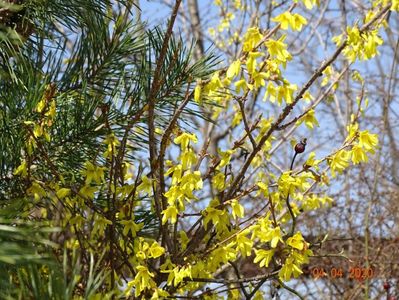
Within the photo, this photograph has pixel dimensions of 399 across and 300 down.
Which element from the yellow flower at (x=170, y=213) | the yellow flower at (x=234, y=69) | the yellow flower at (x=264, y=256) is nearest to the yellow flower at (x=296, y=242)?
the yellow flower at (x=264, y=256)

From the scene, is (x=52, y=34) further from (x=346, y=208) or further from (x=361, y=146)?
(x=346, y=208)

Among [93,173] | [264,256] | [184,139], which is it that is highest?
[184,139]

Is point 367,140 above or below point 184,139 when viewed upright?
above

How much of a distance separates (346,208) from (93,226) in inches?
129

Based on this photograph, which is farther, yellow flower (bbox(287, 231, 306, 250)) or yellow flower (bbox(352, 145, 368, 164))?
yellow flower (bbox(352, 145, 368, 164))

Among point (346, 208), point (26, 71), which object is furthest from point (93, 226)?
point (346, 208)

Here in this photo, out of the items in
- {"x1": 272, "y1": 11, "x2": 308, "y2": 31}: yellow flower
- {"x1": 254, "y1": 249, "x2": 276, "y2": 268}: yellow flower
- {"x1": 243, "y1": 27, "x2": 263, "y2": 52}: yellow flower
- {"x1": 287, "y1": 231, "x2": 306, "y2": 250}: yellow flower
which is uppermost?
{"x1": 272, "y1": 11, "x2": 308, "y2": 31}: yellow flower

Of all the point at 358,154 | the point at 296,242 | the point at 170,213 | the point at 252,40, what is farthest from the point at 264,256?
the point at 252,40

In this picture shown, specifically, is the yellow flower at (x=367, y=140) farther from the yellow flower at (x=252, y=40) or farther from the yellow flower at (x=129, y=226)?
the yellow flower at (x=129, y=226)

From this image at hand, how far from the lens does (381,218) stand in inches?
168

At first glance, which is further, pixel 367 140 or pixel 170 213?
pixel 367 140

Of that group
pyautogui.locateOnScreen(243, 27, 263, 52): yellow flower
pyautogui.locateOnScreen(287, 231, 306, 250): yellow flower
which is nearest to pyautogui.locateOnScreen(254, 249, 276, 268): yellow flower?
pyautogui.locateOnScreen(287, 231, 306, 250): yellow flower

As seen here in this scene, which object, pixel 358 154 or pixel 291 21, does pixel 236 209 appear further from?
pixel 291 21

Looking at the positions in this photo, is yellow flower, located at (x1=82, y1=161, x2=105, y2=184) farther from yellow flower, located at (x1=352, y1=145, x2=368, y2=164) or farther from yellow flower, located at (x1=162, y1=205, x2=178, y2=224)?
yellow flower, located at (x1=352, y1=145, x2=368, y2=164)
